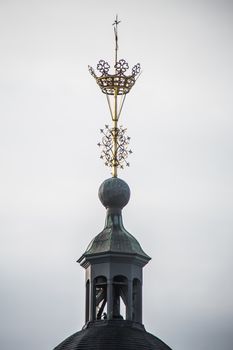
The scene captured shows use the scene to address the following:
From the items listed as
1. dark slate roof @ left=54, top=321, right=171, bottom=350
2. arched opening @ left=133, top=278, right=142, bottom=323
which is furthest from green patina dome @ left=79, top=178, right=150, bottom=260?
dark slate roof @ left=54, top=321, right=171, bottom=350

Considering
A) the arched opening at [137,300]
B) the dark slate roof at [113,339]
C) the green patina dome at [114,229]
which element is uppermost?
the green patina dome at [114,229]

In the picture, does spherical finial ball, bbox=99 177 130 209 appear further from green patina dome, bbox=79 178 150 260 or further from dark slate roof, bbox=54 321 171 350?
dark slate roof, bbox=54 321 171 350

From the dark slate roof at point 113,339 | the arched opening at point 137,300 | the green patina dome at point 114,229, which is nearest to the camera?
the dark slate roof at point 113,339

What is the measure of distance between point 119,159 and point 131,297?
20.2ft

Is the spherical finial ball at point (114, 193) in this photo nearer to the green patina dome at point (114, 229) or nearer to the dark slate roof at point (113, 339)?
the green patina dome at point (114, 229)

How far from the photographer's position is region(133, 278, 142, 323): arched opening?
86438 mm

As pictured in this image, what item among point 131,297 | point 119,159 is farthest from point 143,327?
point 119,159

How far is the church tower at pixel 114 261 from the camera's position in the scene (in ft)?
279

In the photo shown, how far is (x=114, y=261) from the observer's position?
285 ft

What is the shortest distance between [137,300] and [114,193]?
15.0ft

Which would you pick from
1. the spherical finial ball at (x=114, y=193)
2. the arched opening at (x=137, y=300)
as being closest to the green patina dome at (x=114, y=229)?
the spherical finial ball at (x=114, y=193)

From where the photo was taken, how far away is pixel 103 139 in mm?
88688

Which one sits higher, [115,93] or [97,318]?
[115,93]

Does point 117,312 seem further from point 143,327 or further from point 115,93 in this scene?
point 115,93
